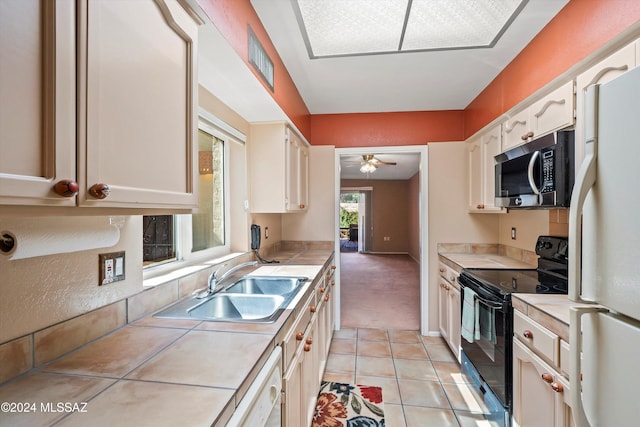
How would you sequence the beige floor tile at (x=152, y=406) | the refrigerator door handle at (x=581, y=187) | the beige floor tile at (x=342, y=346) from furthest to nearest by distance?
the beige floor tile at (x=342, y=346) < the refrigerator door handle at (x=581, y=187) < the beige floor tile at (x=152, y=406)

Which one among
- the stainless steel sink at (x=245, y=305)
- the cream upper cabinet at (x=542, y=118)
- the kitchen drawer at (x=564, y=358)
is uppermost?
the cream upper cabinet at (x=542, y=118)

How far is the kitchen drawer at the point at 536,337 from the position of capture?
4.10ft

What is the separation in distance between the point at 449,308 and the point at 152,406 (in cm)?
259

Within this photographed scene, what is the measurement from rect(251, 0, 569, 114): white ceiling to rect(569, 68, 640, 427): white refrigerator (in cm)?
128

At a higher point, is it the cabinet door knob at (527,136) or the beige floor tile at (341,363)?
the cabinet door knob at (527,136)

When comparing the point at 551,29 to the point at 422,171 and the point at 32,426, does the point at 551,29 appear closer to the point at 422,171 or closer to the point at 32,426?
the point at 422,171

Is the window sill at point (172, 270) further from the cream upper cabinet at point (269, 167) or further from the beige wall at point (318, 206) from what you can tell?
the beige wall at point (318, 206)

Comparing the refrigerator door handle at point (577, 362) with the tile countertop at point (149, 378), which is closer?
the tile countertop at point (149, 378)

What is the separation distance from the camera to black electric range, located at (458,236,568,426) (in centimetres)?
160

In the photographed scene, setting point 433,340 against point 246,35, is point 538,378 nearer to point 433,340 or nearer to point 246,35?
point 433,340

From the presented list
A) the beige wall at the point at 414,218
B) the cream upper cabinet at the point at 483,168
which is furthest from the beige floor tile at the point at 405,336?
the beige wall at the point at 414,218

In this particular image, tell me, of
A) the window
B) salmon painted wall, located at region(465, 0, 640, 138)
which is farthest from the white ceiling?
the window

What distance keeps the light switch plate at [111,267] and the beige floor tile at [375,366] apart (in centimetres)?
198

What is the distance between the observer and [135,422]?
0.59 metres
